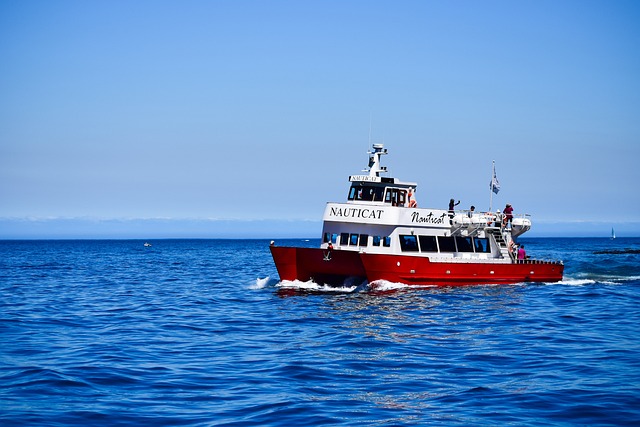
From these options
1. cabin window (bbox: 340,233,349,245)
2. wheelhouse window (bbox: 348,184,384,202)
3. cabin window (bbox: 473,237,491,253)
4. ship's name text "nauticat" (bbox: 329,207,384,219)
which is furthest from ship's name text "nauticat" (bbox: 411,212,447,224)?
cabin window (bbox: 340,233,349,245)

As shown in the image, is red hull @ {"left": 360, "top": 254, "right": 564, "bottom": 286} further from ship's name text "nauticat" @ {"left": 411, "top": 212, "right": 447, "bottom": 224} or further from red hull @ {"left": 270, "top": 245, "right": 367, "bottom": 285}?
ship's name text "nauticat" @ {"left": 411, "top": 212, "right": 447, "bottom": 224}

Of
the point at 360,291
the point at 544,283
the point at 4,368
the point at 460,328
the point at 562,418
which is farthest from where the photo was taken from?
the point at 544,283

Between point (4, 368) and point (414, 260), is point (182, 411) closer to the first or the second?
point (4, 368)

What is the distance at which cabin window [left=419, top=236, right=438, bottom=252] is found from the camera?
36.3m

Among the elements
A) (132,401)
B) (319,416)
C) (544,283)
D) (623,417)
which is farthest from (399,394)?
(544,283)

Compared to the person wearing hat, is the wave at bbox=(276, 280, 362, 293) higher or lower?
lower

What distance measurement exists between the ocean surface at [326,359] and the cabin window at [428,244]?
2.83m

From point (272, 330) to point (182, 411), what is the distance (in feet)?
33.3

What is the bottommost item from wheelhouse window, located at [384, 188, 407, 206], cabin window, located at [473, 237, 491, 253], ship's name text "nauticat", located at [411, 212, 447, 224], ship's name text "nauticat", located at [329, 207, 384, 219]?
cabin window, located at [473, 237, 491, 253]

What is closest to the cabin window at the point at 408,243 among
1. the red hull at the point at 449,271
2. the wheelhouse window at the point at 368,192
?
the red hull at the point at 449,271

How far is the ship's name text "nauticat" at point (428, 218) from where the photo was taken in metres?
35.8

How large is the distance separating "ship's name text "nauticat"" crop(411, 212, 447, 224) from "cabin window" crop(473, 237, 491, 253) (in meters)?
3.08

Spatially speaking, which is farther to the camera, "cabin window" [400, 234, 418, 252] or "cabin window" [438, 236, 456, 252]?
"cabin window" [438, 236, 456, 252]

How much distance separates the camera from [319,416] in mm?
13297
